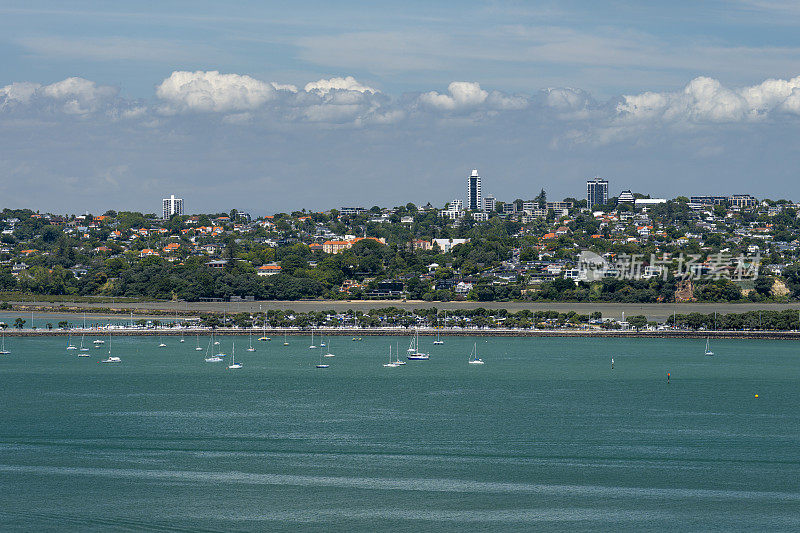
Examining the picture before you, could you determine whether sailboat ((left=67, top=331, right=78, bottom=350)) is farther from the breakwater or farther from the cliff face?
the cliff face

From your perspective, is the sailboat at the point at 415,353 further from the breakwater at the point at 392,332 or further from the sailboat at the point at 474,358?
the breakwater at the point at 392,332

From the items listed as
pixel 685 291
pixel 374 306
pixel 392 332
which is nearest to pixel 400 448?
pixel 392 332

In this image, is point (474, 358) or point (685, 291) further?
point (685, 291)

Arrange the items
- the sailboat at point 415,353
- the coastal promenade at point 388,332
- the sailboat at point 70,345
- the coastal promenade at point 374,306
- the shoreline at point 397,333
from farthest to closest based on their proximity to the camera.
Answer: the coastal promenade at point 374,306 → the coastal promenade at point 388,332 → the shoreline at point 397,333 → the sailboat at point 70,345 → the sailboat at point 415,353

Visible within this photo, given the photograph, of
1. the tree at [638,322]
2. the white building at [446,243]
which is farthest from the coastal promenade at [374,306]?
the white building at [446,243]

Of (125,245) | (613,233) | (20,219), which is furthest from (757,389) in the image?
(20,219)

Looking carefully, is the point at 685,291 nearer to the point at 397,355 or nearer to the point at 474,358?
the point at 474,358
